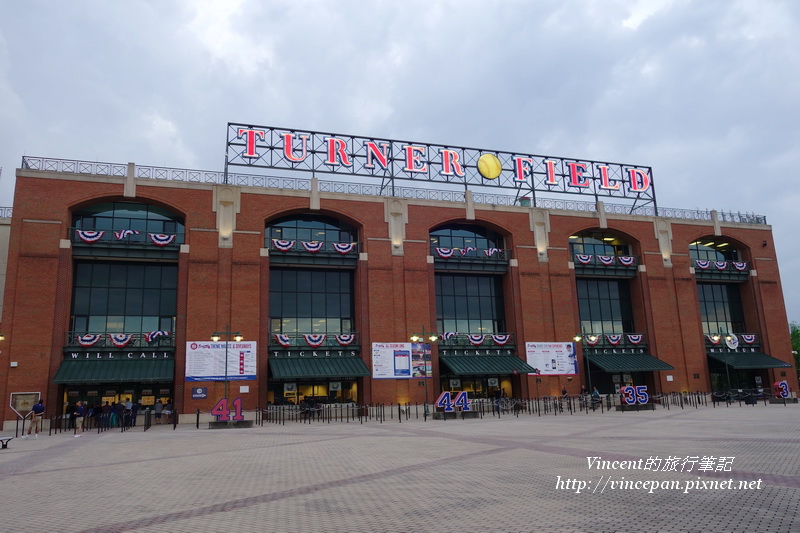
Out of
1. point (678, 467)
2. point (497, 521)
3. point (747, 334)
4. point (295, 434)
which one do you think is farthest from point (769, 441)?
point (747, 334)

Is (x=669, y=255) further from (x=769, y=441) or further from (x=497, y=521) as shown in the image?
(x=497, y=521)

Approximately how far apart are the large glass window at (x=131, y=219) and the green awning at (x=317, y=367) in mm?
11332

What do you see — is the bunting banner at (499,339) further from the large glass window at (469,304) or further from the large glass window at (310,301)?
the large glass window at (310,301)

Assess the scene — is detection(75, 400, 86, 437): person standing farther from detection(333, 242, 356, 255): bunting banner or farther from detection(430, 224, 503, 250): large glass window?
detection(430, 224, 503, 250): large glass window

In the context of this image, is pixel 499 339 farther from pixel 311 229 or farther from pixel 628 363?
pixel 311 229

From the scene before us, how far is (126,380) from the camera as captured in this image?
35.2 metres

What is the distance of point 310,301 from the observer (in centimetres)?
4344

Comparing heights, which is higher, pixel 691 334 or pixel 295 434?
pixel 691 334

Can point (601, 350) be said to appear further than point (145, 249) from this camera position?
Yes

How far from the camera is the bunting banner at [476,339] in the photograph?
4438cm

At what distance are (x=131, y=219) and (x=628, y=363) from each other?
128 ft

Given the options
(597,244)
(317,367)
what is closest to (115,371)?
(317,367)

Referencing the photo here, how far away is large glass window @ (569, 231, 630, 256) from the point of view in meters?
51.3

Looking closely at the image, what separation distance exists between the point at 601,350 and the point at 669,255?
11.0 meters
